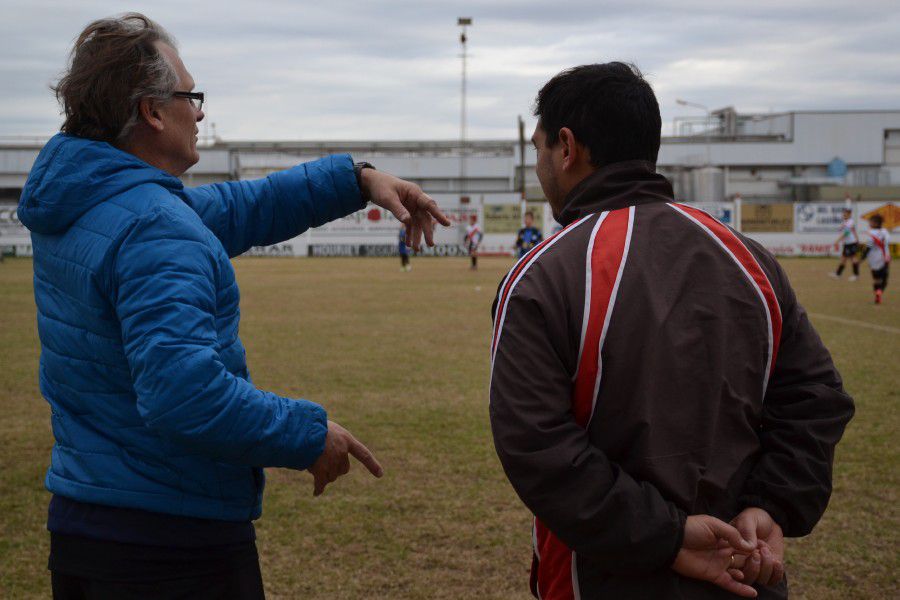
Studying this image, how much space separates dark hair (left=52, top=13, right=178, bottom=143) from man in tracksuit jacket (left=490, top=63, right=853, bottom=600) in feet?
2.93

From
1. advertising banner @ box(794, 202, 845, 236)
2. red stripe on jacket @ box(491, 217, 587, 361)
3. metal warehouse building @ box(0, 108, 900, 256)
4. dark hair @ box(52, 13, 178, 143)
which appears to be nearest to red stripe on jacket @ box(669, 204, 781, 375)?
red stripe on jacket @ box(491, 217, 587, 361)

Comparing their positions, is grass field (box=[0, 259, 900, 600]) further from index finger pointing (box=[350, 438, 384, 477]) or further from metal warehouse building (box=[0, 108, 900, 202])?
metal warehouse building (box=[0, 108, 900, 202])

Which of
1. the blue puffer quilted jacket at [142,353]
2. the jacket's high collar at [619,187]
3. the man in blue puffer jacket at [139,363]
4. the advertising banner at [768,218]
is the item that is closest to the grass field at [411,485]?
the man in blue puffer jacket at [139,363]

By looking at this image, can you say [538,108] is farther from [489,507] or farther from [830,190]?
[830,190]

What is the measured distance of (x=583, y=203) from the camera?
2.24 m

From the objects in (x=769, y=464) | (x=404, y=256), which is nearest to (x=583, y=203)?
(x=769, y=464)

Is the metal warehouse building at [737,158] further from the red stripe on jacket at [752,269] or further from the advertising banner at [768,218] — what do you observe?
the red stripe on jacket at [752,269]

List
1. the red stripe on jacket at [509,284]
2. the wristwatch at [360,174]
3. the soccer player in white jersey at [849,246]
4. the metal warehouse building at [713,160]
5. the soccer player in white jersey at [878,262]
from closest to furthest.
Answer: the red stripe on jacket at [509,284]
the wristwatch at [360,174]
the soccer player in white jersey at [878,262]
the soccer player in white jersey at [849,246]
the metal warehouse building at [713,160]

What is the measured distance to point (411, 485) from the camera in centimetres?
614

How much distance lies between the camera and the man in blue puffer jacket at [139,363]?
200cm

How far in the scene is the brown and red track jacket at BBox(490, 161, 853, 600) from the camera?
1.98m

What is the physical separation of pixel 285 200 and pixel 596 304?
3.84 ft

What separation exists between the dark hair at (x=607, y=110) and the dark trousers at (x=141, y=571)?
1.26m

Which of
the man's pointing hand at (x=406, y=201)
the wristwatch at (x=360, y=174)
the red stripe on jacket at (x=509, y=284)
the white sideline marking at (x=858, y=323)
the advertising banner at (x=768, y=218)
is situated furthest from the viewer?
the advertising banner at (x=768, y=218)
